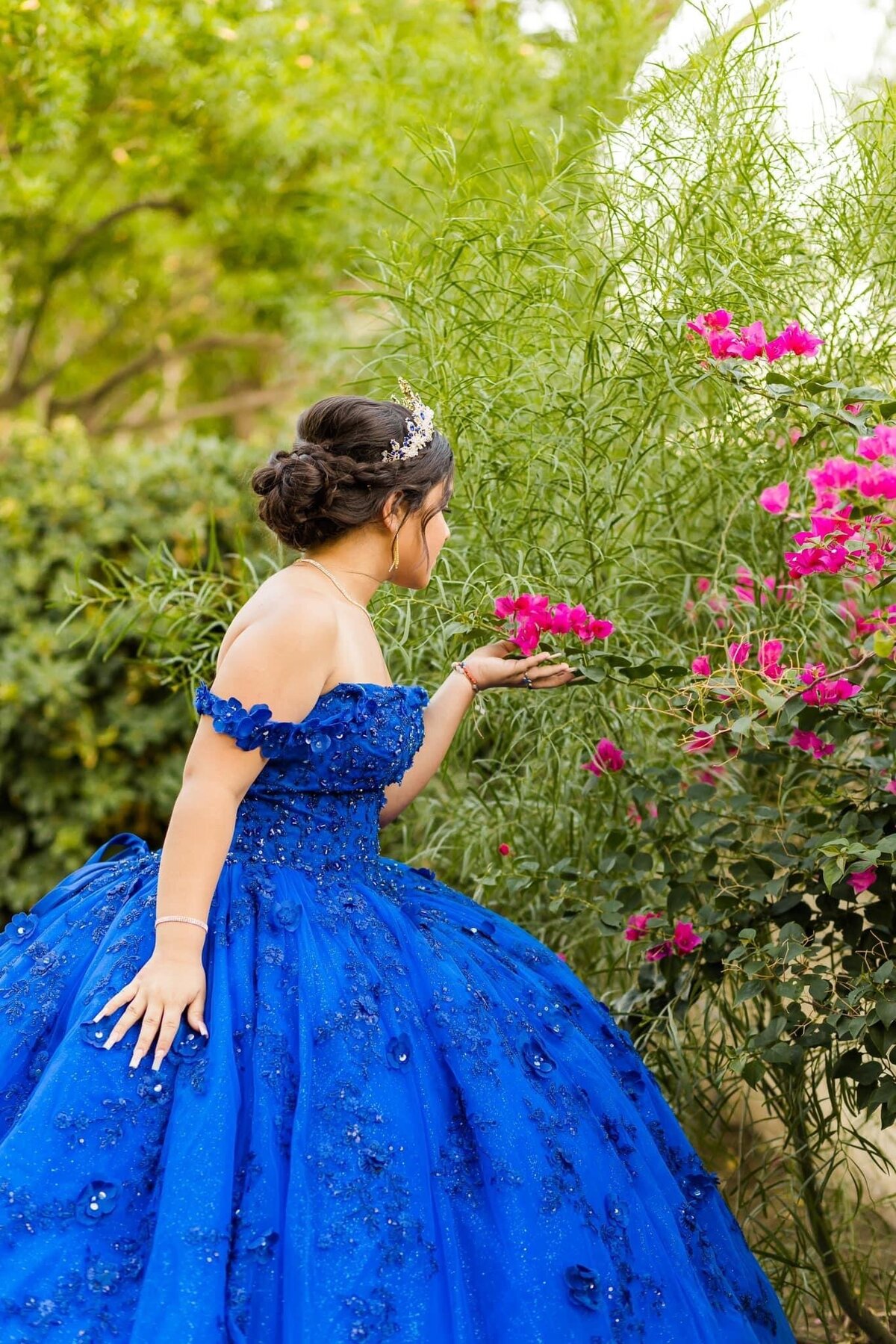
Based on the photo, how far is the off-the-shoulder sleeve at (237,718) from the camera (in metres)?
1.76

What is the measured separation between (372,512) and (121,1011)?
2.69 ft

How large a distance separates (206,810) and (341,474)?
58 cm

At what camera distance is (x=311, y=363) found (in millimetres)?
7113

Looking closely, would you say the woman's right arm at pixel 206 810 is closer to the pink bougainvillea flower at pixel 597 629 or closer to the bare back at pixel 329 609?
the bare back at pixel 329 609

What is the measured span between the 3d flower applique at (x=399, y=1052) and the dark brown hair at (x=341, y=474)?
78cm

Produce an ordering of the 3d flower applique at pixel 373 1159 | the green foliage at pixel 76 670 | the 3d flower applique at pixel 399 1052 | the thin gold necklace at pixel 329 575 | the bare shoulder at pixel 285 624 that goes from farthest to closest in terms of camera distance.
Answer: the green foliage at pixel 76 670 < the thin gold necklace at pixel 329 575 < the bare shoulder at pixel 285 624 < the 3d flower applique at pixel 399 1052 < the 3d flower applique at pixel 373 1159

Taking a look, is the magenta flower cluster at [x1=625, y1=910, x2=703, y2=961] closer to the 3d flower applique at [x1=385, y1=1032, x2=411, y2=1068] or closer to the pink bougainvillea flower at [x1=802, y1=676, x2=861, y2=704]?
the pink bougainvillea flower at [x1=802, y1=676, x2=861, y2=704]

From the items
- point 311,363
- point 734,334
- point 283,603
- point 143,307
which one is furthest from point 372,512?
point 143,307

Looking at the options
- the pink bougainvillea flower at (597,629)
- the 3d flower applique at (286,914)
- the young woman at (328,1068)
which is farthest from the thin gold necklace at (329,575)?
the 3d flower applique at (286,914)

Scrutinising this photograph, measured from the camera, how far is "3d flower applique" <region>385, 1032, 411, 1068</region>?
172 centimetres

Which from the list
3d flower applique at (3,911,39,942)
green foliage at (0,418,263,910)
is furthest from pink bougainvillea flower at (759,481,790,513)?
green foliage at (0,418,263,910)

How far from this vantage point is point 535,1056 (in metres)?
1.86

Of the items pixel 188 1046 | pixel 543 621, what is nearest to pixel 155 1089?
pixel 188 1046

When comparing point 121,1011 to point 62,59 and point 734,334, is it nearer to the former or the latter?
point 734,334
